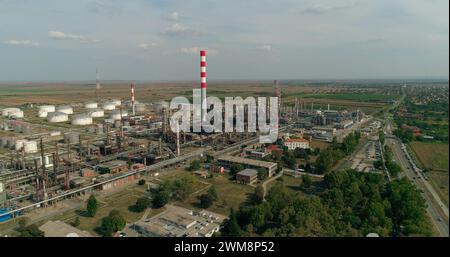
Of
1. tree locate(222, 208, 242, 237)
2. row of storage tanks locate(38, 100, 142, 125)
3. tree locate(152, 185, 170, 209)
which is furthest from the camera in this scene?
row of storage tanks locate(38, 100, 142, 125)

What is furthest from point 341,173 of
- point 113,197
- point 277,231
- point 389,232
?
point 113,197

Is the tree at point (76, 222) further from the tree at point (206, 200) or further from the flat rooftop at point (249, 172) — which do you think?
the flat rooftop at point (249, 172)

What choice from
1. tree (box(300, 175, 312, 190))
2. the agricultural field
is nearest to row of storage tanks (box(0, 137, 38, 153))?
tree (box(300, 175, 312, 190))

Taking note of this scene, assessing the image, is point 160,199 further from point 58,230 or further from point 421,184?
point 421,184

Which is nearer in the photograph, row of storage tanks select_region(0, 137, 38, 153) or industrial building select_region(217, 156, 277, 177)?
industrial building select_region(217, 156, 277, 177)

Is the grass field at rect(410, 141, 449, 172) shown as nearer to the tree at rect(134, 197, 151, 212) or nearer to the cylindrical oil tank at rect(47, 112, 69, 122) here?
the tree at rect(134, 197, 151, 212)

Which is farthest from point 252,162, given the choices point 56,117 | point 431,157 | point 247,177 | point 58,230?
point 56,117

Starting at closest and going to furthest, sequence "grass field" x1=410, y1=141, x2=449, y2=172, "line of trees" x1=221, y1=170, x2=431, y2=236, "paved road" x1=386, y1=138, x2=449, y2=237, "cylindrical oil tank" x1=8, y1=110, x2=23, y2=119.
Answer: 1. "line of trees" x1=221, y1=170, x2=431, y2=236
2. "paved road" x1=386, y1=138, x2=449, y2=237
3. "grass field" x1=410, y1=141, x2=449, y2=172
4. "cylindrical oil tank" x1=8, y1=110, x2=23, y2=119

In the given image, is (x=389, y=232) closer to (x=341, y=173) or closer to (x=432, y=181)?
(x=341, y=173)

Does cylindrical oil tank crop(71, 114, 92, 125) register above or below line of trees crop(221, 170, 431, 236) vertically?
above

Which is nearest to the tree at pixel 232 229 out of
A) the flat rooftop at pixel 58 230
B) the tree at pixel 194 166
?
the flat rooftop at pixel 58 230

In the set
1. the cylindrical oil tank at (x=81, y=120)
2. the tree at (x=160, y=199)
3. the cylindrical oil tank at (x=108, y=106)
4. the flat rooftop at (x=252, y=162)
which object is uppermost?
the cylindrical oil tank at (x=108, y=106)
